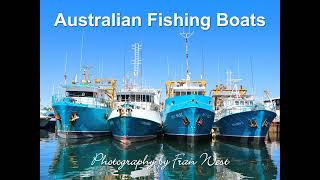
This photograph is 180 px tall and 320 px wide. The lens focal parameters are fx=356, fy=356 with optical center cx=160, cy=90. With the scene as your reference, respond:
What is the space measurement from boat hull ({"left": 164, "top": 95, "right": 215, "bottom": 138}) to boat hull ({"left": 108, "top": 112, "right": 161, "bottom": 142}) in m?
2.16

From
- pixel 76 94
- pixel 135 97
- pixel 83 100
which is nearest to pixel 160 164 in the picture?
pixel 135 97

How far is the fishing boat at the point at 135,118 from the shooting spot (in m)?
29.5

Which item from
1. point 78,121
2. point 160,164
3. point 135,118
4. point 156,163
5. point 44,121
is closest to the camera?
point 160,164

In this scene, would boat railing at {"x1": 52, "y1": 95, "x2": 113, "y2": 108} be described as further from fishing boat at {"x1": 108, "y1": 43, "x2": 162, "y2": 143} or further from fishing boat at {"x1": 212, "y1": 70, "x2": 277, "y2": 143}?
fishing boat at {"x1": 212, "y1": 70, "x2": 277, "y2": 143}

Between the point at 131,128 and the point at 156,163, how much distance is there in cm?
975

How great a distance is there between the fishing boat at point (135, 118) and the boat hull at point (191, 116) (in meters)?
2.00

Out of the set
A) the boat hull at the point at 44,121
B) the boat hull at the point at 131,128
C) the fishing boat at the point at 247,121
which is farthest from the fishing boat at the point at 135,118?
the boat hull at the point at 44,121

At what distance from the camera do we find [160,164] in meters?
19.8

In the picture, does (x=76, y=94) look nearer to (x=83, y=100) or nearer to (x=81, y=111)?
(x=83, y=100)

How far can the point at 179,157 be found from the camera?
2306 centimetres

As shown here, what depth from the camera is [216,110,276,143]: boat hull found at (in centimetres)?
3130
